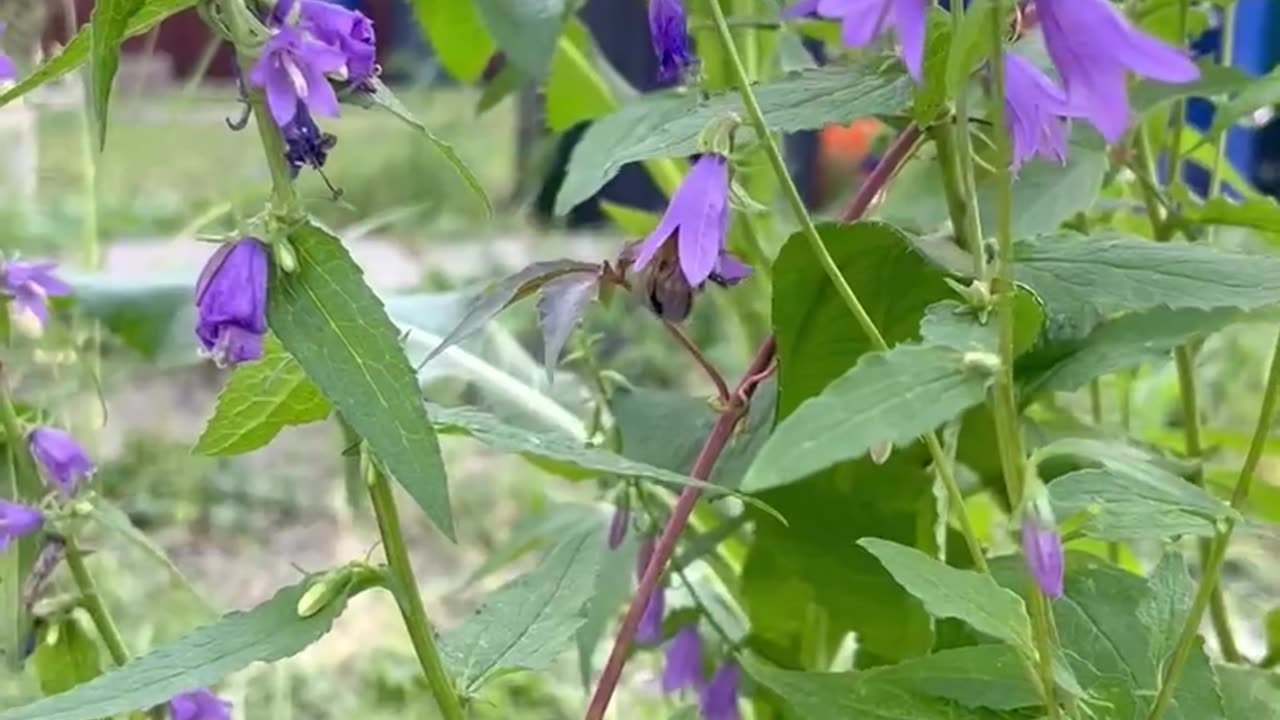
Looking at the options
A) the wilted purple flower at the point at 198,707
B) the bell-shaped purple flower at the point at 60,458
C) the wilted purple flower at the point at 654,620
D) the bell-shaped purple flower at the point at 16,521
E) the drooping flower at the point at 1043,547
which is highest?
the drooping flower at the point at 1043,547

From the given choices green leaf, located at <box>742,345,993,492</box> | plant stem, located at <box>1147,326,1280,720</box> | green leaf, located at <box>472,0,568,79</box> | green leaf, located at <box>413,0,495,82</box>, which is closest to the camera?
green leaf, located at <box>742,345,993,492</box>

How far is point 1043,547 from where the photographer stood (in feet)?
0.95

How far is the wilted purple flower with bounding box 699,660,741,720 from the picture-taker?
21.5 inches

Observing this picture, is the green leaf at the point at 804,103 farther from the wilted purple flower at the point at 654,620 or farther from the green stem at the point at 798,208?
the wilted purple flower at the point at 654,620

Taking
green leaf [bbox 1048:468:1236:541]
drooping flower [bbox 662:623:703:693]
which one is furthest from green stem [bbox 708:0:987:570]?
drooping flower [bbox 662:623:703:693]

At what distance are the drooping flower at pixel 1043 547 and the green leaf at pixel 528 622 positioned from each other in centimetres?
A: 14

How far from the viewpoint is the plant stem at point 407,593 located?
357mm

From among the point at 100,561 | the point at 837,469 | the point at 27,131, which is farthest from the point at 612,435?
the point at 27,131

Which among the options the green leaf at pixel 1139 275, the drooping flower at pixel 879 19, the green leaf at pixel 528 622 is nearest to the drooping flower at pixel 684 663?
the green leaf at pixel 528 622

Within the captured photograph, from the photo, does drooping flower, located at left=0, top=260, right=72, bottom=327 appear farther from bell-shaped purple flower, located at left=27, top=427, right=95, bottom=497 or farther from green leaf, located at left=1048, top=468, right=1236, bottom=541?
green leaf, located at left=1048, top=468, right=1236, bottom=541

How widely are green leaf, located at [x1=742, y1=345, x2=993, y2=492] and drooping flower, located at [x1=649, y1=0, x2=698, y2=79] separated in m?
0.11

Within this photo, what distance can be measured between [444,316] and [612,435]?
0.12 metres

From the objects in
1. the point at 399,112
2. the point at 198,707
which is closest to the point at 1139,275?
the point at 399,112

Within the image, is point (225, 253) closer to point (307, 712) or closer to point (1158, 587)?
point (1158, 587)
